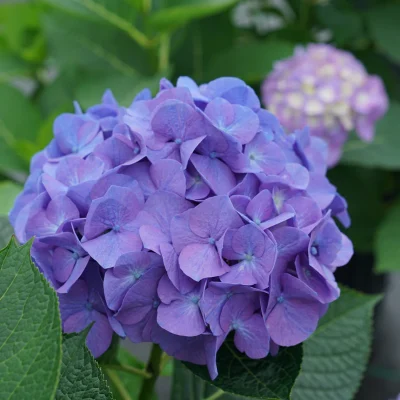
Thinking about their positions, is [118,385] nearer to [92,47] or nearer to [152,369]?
[152,369]

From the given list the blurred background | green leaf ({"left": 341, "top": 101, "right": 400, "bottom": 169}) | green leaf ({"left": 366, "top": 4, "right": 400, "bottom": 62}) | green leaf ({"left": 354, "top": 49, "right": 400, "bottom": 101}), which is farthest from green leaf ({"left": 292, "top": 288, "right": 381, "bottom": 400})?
green leaf ({"left": 354, "top": 49, "right": 400, "bottom": 101})

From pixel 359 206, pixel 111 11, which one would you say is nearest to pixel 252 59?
pixel 111 11

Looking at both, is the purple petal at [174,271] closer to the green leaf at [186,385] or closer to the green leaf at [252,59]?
the green leaf at [186,385]

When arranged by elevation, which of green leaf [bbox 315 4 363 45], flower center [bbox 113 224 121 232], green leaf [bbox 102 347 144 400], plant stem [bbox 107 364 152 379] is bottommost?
green leaf [bbox 102 347 144 400]

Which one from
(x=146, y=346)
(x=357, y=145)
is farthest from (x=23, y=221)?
(x=146, y=346)

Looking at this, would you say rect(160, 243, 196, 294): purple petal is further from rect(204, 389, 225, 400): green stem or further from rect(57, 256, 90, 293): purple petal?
rect(204, 389, 225, 400): green stem

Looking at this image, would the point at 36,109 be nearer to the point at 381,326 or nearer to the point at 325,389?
the point at 325,389
